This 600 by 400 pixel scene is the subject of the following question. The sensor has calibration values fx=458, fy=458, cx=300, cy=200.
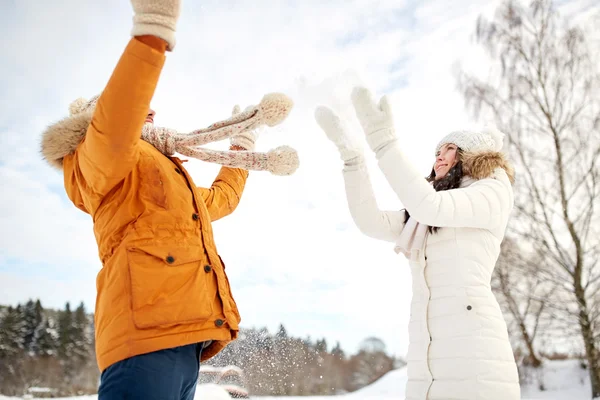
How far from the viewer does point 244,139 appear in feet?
7.66

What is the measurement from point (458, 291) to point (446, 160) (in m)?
0.74

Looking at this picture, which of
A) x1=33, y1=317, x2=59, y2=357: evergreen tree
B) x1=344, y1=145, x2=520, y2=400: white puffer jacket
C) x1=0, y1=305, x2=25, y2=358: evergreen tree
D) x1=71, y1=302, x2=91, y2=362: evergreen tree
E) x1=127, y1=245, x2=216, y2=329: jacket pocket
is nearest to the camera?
x1=127, y1=245, x2=216, y2=329: jacket pocket

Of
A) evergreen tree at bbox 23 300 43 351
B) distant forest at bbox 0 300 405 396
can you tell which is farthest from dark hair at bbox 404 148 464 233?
evergreen tree at bbox 23 300 43 351

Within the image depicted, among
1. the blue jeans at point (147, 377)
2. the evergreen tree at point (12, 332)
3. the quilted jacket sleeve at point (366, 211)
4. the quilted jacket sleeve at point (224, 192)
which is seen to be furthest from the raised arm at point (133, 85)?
the evergreen tree at point (12, 332)

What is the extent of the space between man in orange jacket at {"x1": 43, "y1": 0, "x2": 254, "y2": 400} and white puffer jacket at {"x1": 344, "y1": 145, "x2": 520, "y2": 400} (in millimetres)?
821

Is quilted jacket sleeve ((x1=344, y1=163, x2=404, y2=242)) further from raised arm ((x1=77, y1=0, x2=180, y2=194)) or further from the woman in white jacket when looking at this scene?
raised arm ((x1=77, y1=0, x2=180, y2=194))

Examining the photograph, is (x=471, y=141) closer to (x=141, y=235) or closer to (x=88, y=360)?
(x=141, y=235)

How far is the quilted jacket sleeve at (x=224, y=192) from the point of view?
85.1 inches

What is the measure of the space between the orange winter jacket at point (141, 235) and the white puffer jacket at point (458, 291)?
0.82 meters

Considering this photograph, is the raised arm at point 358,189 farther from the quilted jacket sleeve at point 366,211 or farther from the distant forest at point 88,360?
the distant forest at point 88,360

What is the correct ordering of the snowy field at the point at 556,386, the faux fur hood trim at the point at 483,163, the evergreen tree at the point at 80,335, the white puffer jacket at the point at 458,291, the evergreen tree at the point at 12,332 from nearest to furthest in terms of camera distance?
the white puffer jacket at the point at 458,291 → the faux fur hood trim at the point at 483,163 → the snowy field at the point at 556,386 → the evergreen tree at the point at 12,332 → the evergreen tree at the point at 80,335

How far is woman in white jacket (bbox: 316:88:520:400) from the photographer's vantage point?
1802 millimetres

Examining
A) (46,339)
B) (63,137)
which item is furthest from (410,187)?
(46,339)

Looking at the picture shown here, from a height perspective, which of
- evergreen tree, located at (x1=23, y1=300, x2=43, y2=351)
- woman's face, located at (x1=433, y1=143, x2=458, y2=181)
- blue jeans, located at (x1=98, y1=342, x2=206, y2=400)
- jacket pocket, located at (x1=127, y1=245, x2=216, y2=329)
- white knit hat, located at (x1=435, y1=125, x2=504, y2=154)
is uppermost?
evergreen tree, located at (x1=23, y1=300, x2=43, y2=351)
